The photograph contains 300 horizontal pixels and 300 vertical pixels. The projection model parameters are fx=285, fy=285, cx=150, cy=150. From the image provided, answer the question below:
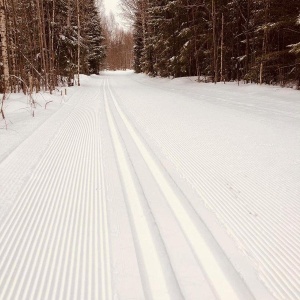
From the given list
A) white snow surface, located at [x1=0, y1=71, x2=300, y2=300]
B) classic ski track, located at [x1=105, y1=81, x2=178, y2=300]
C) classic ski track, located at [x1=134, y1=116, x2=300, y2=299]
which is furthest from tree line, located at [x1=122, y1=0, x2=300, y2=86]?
classic ski track, located at [x1=105, y1=81, x2=178, y2=300]

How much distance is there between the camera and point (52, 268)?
2010 mm

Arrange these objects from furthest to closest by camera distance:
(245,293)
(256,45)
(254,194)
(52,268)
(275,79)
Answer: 1. (256,45)
2. (275,79)
3. (254,194)
4. (52,268)
5. (245,293)

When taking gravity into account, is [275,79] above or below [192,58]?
below

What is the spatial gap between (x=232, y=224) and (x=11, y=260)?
1809 millimetres

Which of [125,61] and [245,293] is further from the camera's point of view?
[125,61]

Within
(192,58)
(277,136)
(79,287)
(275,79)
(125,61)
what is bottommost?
(79,287)

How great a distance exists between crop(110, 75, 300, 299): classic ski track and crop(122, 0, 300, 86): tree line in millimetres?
11254

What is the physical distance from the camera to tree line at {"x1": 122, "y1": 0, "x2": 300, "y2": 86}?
13.7 m

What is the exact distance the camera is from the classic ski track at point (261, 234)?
1.87 metres

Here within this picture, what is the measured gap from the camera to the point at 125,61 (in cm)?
7731

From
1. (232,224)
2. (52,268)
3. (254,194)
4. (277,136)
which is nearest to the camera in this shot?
(52,268)

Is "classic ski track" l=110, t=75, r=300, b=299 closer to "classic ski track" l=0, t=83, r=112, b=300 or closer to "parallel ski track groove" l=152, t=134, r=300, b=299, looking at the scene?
"parallel ski track groove" l=152, t=134, r=300, b=299

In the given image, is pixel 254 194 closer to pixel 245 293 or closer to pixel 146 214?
pixel 146 214

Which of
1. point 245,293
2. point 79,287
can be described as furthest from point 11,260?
point 245,293
